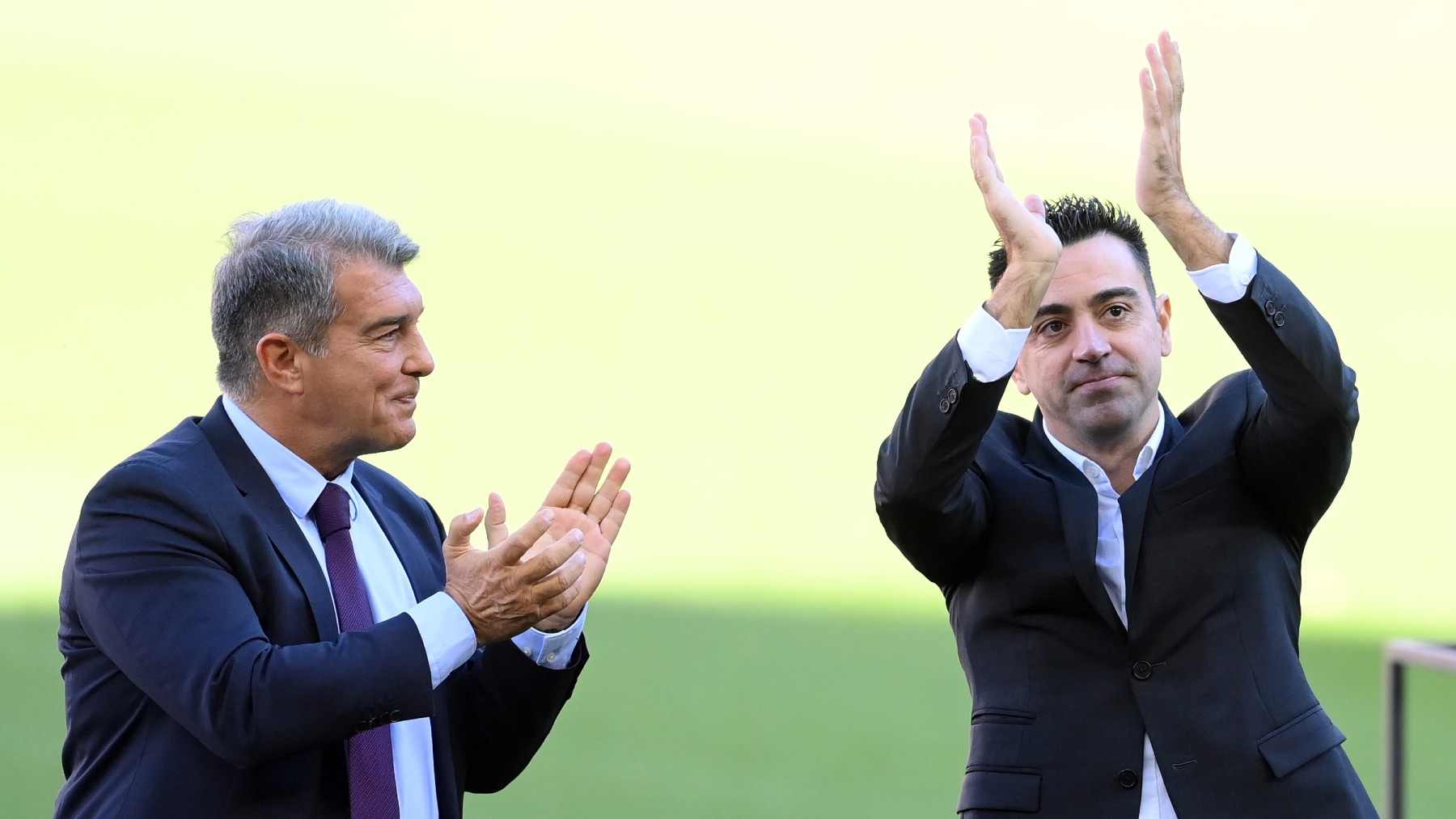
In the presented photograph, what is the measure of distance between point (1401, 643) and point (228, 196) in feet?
30.7

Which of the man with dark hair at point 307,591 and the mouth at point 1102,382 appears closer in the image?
the man with dark hair at point 307,591

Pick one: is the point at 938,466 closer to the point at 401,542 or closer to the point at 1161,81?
the point at 1161,81

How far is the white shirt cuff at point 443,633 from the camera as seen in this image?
1.97 meters

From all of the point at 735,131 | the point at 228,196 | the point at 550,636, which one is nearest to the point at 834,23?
the point at 735,131

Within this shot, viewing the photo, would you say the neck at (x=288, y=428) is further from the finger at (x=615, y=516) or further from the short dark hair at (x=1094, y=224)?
the short dark hair at (x=1094, y=224)

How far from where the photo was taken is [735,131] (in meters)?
12.2

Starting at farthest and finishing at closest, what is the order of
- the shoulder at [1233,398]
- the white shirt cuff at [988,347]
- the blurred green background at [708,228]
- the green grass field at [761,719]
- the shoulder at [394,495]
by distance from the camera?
the blurred green background at [708,228]
the green grass field at [761,719]
the shoulder at [394,495]
the shoulder at [1233,398]
the white shirt cuff at [988,347]

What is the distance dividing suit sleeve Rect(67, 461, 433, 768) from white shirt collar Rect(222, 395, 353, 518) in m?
0.15

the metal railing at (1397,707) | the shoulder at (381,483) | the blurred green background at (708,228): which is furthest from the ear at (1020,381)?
the blurred green background at (708,228)

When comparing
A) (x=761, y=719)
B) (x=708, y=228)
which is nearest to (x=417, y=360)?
(x=761, y=719)

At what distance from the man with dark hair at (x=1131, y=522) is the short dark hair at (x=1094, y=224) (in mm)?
20

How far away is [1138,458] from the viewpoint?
2.31m

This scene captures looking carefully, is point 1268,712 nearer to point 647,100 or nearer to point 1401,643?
point 1401,643

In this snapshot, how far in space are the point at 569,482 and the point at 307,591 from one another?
41cm
